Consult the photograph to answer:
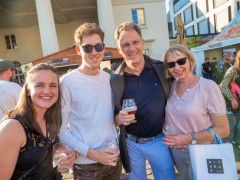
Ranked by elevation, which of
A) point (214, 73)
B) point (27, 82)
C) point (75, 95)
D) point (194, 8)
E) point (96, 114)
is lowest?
point (214, 73)

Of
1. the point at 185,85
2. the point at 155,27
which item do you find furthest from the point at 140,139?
the point at 155,27

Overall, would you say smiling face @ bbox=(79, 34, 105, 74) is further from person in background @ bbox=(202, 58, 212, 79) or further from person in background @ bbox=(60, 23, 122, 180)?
person in background @ bbox=(202, 58, 212, 79)

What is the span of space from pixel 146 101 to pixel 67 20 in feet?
84.9

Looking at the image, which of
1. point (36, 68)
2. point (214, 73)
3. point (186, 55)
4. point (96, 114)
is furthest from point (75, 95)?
point (214, 73)

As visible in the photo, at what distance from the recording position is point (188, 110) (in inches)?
89.8

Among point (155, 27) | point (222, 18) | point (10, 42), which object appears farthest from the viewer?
point (222, 18)

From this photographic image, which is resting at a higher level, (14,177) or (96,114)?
(96,114)

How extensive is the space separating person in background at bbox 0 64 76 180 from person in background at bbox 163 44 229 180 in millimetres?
1075

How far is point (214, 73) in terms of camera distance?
45.0ft

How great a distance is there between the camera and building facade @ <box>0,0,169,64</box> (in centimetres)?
2284

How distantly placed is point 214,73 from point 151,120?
40.5 ft

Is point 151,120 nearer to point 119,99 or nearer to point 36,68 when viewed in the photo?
point 119,99

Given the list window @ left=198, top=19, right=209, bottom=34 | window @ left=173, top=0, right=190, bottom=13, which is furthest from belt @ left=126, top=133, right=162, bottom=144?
window @ left=173, top=0, right=190, bottom=13

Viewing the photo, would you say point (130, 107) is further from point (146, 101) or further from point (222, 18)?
point (222, 18)
